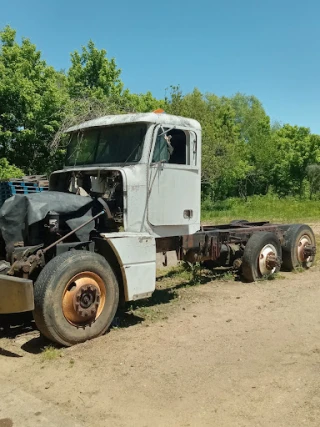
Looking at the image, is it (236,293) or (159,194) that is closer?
(159,194)

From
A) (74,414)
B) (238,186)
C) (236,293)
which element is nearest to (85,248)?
(74,414)

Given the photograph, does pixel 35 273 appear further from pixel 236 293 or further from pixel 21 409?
pixel 236 293

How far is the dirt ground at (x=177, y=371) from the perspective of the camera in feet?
12.3

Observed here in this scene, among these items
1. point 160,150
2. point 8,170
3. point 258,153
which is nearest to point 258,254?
point 160,150

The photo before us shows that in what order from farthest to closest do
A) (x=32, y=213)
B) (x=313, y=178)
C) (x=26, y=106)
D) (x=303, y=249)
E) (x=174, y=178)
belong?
(x=313, y=178)
(x=26, y=106)
(x=303, y=249)
(x=174, y=178)
(x=32, y=213)

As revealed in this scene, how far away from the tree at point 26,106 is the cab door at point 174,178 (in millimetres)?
13490

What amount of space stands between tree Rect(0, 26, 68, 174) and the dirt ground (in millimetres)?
14590

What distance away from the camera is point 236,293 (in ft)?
26.0

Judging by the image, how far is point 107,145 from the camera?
22.6 feet

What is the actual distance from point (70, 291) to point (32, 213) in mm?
1050

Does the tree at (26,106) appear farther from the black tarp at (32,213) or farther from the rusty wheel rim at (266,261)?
the black tarp at (32,213)

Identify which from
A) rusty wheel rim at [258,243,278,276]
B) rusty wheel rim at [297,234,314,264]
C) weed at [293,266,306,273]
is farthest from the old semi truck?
rusty wheel rim at [297,234,314,264]

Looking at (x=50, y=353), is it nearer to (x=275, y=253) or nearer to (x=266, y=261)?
(x=266, y=261)

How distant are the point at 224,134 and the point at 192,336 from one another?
34.5 m
